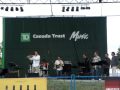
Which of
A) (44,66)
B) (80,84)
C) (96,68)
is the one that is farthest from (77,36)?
(80,84)

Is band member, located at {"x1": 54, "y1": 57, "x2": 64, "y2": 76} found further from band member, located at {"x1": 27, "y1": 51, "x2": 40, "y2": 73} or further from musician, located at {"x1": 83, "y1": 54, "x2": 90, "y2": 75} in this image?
musician, located at {"x1": 83, "y1": 54, "x2": 90, "y2": 75}

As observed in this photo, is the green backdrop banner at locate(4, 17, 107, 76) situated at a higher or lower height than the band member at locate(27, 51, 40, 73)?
higher

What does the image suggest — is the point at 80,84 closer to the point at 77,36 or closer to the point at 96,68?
the point at 96,68

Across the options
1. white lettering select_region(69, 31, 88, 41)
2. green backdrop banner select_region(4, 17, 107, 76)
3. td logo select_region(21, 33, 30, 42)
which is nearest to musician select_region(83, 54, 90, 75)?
green backdrop banner select_region(4, 17, 107, 76)

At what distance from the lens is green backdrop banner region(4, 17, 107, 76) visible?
104 feet

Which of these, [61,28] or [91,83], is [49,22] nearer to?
[61,28]

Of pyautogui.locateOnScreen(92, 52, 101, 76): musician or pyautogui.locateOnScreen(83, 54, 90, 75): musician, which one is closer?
pyautogui.locateOnScreen(92, 52, 101, 76): musician

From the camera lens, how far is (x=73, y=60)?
104 feet

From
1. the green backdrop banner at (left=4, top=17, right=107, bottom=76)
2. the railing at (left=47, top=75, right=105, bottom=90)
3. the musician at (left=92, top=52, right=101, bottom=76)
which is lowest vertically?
the railing at (left=47, top=75, right=105, bottom=90)

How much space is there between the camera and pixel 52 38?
31.8 m

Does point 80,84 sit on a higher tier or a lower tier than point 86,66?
lower

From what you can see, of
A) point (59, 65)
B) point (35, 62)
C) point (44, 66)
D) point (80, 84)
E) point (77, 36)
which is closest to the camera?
point (80, 84)

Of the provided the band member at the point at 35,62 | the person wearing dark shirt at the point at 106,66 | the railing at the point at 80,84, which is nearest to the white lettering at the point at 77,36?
the band member at the point at 35,62

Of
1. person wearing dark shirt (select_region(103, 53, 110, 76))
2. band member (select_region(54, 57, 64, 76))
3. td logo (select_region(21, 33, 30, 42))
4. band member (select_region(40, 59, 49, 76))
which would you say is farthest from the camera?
td logo (select_region(21, 33, 30, 42))
